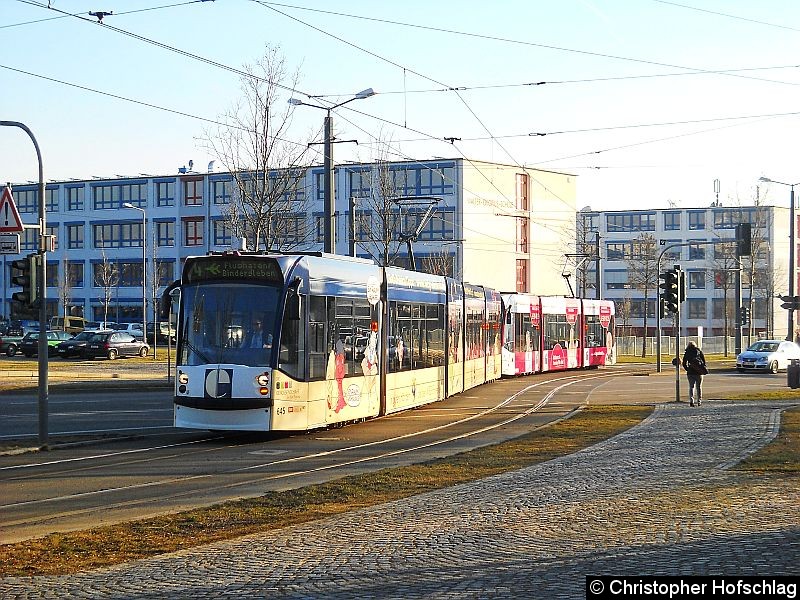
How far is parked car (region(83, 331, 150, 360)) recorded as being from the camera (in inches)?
2474

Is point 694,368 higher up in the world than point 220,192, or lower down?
lower down

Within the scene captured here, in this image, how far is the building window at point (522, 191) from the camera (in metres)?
90.0

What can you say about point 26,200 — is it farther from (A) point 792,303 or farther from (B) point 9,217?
(B) point 9,217

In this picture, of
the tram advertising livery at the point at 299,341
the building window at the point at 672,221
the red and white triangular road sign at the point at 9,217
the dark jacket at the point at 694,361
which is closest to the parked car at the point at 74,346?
the tram advertising livery at the point at 299,341

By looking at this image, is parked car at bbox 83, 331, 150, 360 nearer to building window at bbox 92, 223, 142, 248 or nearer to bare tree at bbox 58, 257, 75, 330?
bare tree at bbox 58, 257, 75, 330

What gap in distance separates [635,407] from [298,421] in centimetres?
1227

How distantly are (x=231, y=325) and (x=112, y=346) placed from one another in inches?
1755

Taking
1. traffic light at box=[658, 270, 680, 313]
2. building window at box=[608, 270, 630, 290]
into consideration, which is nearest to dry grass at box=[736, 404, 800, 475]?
traffic light at box=[658, 270, 680, 313]

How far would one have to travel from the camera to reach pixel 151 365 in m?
56.4

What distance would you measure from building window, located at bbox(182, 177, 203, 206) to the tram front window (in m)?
72.9

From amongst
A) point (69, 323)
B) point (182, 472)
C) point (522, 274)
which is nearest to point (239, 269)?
point (182, 472)

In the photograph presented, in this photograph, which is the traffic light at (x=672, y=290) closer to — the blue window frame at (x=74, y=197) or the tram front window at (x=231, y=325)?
the tram front window at (x=231, y=325)

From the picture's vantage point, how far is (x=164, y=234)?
94.4m

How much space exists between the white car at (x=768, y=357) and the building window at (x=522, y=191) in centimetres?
3635
